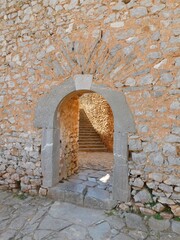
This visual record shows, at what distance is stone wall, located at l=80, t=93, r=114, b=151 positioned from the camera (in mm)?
7586

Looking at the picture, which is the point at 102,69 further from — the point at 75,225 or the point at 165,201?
the point at 75,225

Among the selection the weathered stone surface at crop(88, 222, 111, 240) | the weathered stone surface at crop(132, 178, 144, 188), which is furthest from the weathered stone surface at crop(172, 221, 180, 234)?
the weathered stone surface at crop(88, 222, 111, 240)

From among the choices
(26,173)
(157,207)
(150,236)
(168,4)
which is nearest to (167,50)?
(168,4)

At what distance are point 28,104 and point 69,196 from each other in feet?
6.00

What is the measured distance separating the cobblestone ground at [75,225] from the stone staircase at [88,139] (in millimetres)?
4556

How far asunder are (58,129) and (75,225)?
161cm

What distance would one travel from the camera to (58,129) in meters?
3.23

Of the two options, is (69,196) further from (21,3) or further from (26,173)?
(21,3)

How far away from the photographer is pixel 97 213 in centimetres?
256

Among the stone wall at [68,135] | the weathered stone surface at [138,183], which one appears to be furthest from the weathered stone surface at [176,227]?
the stone wall at [68,135]

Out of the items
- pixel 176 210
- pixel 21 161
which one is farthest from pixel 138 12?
pixel 21 161

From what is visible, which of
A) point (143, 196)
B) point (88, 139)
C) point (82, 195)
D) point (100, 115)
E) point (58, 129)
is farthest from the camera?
point (100, 115)

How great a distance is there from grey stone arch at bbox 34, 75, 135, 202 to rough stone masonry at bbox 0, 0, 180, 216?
0.09 m

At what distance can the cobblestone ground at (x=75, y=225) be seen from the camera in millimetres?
2068
